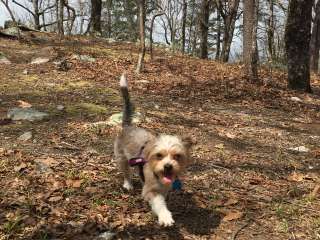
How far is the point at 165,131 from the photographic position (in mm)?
9211

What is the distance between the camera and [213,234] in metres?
5.54

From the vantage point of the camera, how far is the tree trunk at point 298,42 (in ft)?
45.9

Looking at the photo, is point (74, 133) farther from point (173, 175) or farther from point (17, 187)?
point (173, 175)

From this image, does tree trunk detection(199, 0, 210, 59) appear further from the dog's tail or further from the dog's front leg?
the dog's front leg

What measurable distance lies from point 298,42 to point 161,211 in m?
10.3

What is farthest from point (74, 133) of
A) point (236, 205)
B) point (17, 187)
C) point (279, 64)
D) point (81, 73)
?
point (279, 64)

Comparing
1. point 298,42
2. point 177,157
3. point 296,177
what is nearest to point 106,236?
point 177,157

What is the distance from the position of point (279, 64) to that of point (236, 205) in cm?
1627

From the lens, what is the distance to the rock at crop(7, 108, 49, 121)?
30.7 ft

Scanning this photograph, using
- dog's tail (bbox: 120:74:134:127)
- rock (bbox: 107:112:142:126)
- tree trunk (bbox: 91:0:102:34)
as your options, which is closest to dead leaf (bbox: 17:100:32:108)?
rock (bbox: 107:112:142:126)

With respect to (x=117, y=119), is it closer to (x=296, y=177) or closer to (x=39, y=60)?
(x=296, y=177)

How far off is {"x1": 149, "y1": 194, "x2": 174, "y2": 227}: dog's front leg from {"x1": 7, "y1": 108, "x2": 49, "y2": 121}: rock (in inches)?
182

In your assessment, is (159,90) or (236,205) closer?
(236,205)

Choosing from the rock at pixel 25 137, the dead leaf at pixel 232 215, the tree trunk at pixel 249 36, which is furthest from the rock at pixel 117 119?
the tree trunk at pixel 249 36
